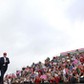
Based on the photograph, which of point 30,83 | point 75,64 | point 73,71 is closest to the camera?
point 73,71

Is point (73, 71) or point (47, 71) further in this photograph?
point (47, 71)

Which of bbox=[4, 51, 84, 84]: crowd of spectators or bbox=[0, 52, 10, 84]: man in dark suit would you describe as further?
bbox=[4, 51, 84, 84]: crowd of spectators

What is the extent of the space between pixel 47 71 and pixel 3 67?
251 inches

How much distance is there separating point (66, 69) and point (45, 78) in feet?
6.58

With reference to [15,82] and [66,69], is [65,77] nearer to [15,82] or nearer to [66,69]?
[66,69]

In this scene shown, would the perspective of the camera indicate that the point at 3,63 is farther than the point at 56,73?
No

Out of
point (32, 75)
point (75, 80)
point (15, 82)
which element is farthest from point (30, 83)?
point (75, 80)

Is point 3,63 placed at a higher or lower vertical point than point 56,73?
higher

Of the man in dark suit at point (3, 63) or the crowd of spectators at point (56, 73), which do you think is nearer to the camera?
the man in dark suit at point (3, 63)

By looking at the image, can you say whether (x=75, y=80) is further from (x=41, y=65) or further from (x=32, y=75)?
(x=41, y=65)

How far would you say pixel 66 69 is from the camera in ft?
83.1

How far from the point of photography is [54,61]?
105ft

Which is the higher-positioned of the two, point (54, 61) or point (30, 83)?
point (54, 61)

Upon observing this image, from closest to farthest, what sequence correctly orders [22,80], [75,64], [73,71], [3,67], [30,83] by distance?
[3,67]
[73,71]
[75,64]
[30,83]
[22,80]
